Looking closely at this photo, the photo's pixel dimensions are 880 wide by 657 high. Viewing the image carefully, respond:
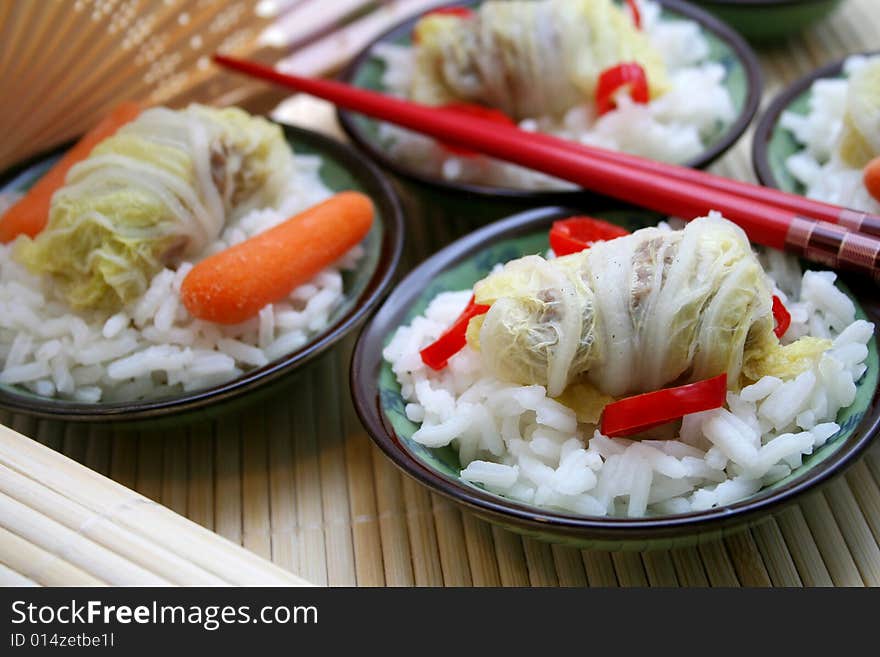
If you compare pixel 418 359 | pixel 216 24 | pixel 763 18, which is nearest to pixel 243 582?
pixel 418 359

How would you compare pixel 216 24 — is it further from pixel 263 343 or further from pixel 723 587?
pixel 723 587

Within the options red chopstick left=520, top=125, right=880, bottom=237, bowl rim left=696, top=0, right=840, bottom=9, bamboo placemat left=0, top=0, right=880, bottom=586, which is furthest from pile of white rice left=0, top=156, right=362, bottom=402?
bowl rim left=696, top=0, right=840, bottom=9

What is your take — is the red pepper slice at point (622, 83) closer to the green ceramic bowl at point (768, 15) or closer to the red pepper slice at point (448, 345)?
the green ceramic bowl at point (768, 15)

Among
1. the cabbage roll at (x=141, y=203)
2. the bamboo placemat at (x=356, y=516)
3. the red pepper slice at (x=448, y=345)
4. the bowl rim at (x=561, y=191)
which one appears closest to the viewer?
the bamboo placemat at (x=356, y=516)

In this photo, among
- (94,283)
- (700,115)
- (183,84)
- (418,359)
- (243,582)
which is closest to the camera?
(243,582)

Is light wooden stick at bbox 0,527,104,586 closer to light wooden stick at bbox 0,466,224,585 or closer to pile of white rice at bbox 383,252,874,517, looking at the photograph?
light wooden stick at bbox 0,466,224,585

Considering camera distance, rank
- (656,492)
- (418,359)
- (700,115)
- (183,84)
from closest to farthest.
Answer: (656,492)
(418,359)
(700,115)
(183,84)

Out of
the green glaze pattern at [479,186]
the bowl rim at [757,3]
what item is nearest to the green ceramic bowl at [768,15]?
the bowl rim at [757,3]

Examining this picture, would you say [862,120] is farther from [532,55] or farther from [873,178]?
[532,55]
